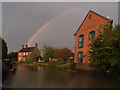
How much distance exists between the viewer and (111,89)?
5.72 meters

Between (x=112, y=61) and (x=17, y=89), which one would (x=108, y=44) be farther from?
(x=17, y=89)

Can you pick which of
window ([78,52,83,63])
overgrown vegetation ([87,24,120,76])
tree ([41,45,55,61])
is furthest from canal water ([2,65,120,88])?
tree ([41,45,55,61])

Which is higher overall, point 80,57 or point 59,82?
point 80,57

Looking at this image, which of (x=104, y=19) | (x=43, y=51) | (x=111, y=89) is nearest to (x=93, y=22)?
(x=104, y=19)

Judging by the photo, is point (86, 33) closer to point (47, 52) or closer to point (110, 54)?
point (110, 54)

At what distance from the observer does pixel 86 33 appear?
17109 millimetres

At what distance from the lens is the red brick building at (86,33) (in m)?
15.5

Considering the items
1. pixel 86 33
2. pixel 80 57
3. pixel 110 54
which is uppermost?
pixel 86 33

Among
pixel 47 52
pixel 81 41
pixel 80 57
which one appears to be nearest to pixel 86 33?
pixel 81 41

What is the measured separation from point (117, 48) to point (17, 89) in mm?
8634

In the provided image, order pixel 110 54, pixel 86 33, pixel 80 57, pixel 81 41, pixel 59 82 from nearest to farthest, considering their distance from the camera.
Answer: pixel 59 82 < pixel 110 54 < pixel 86 33 < pixel 80 57 < pixel 81 41

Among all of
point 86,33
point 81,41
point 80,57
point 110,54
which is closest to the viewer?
point 110,54

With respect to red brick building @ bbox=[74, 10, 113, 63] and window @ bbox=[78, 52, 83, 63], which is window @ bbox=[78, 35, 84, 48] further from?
window @ bbox=[78, 52, 83, 63]

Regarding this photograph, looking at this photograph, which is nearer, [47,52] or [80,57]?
[80,57]
